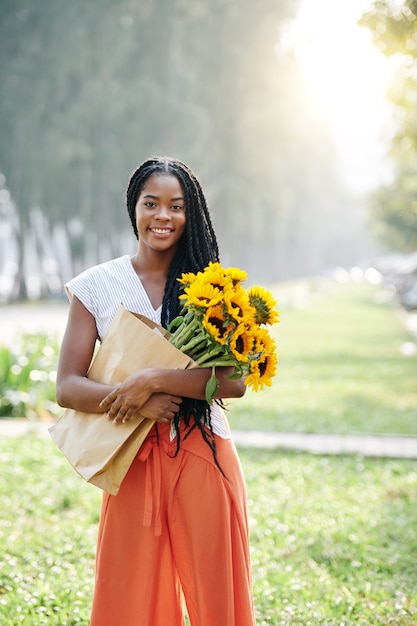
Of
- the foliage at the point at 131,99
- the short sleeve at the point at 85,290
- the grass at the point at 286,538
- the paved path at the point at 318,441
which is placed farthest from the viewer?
the foliage at the point at 131,99

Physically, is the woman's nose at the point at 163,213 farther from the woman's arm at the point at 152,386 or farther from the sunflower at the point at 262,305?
the woman's arm at the point at 152,386

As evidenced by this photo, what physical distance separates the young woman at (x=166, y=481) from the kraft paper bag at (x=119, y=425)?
0.28 ft

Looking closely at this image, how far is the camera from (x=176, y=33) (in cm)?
3409

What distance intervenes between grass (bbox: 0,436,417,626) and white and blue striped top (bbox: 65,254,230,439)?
186 centimetres

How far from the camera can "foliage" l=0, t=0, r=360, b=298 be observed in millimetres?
31594

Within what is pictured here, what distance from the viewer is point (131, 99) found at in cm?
3366

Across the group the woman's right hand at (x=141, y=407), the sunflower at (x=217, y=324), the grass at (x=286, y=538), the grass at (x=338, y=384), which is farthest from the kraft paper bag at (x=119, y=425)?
the grass at (x=338, y=384)

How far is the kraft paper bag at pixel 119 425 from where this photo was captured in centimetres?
249

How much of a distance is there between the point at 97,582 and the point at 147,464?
0.46 metres

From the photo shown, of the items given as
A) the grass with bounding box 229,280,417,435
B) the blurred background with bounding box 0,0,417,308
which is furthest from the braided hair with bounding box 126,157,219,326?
the blurred background with bounding box 0,0,417,308

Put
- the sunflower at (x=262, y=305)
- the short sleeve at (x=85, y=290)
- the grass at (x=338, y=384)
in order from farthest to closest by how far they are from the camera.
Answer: the grass at (x=338, y=384) < the short sleeve at (x=85, y=290) < the sunflower at (x=262, y=305)

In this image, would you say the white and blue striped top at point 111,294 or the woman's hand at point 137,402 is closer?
the woman's hand at point 137,402

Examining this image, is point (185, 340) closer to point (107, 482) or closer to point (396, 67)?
point (107, 482)

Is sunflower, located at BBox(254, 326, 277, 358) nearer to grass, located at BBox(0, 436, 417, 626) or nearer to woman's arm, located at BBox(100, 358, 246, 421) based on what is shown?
woman's arm, located at BBox(100, 358, 246, 421)
